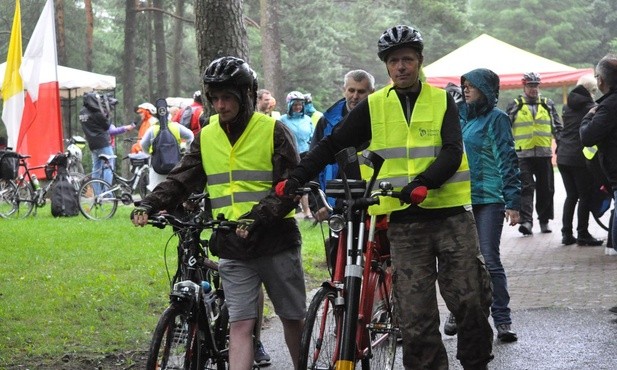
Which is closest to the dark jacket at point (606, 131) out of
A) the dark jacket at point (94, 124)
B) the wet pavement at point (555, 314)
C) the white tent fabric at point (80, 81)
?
the wet pavement at point (555, 314)

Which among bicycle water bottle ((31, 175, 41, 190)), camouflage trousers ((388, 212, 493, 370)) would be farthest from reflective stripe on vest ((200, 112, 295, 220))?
bicycle water bottle ((31, 175, 41, 190))

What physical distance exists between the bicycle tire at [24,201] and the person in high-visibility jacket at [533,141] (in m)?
8.28

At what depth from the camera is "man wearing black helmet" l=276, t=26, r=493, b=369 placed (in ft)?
18.9

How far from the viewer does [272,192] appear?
19.3 feet

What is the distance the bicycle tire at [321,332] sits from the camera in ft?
18.6

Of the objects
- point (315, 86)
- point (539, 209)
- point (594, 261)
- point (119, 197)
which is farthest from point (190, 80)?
point (594, 261)

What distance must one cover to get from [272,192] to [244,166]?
293 millimetres

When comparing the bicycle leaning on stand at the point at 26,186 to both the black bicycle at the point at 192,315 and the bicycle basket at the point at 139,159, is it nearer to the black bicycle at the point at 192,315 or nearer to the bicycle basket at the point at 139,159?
the bicycle basket at the point at 139,159

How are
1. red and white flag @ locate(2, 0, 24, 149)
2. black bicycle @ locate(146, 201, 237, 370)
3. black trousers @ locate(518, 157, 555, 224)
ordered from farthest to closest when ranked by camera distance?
1. red and white flag @ locate(2, 0, 24, 149)
2. black trousers @ locate(518, 157, 555, 224)
3. black bicycle @ locate(146, 201, 237, 370)

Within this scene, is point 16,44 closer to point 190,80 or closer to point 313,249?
point 313,249

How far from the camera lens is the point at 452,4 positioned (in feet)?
156

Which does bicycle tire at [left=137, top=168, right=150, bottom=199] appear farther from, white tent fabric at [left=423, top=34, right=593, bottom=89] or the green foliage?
white tent fabric at [left=423, top=34, right=593, bottom=89]

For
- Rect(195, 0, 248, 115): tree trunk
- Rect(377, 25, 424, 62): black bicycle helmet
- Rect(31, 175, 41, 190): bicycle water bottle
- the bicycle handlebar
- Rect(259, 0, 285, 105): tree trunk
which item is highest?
Rect(259, 0, 285, 105): tree trunk

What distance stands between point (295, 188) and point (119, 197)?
557 inches
